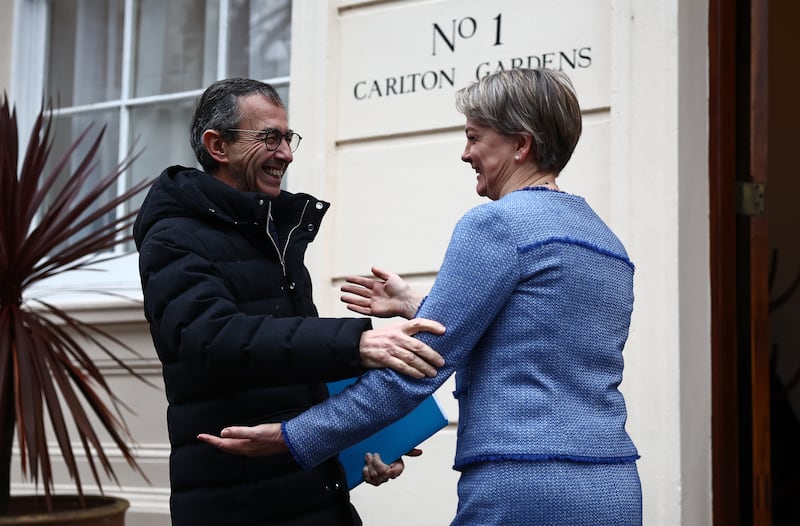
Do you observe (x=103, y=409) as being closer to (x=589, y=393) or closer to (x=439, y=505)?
(x=439, y=505)

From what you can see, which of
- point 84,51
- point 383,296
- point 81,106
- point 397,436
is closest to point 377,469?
point 397,436

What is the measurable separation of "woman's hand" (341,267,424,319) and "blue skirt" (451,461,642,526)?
0.67 m

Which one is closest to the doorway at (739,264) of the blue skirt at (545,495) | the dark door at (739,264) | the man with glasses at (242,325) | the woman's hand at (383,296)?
the dark door at (739,264)

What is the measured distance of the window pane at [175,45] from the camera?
546 cm

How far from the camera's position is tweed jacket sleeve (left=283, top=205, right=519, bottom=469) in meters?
2.02

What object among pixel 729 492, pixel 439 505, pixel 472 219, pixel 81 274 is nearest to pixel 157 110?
pixel 81 274

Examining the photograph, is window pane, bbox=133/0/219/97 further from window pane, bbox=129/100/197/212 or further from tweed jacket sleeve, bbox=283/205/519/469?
tweed jacket sleeve, bbox=283/205/519/469

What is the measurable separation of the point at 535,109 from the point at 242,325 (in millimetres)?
700

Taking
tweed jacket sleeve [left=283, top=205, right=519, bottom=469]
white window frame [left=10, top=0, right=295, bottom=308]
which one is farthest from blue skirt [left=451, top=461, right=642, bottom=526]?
white window frame [left=10, top=0, right=295, bottom=308]

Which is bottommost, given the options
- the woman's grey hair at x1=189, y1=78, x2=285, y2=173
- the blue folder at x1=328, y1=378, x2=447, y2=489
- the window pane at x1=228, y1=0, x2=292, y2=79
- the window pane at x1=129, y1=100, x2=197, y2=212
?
the blue folder at x1=328, y1=378, x2=447, y2=489

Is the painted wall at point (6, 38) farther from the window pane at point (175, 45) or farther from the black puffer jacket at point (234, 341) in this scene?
the black puffer jacket at point (234, 341)

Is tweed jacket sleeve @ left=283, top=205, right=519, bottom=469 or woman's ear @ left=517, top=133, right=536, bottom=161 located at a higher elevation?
woman's ear @ left=517, top=133, right=536, bottom=161

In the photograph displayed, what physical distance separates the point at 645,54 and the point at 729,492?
1.50 metres

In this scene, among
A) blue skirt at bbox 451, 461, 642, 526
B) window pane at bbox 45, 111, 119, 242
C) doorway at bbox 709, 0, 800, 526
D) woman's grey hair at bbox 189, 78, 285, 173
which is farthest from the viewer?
window pane at bbox 45, 111, 119, 242
